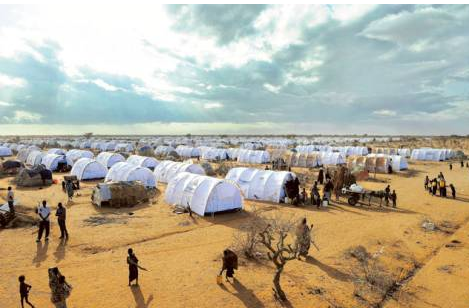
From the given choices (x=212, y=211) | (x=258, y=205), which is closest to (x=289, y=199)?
(x=258, y=205)

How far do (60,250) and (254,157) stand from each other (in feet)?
137

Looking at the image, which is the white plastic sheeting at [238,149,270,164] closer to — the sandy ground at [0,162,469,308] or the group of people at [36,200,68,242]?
the sandy ground at [0,162,469,308]

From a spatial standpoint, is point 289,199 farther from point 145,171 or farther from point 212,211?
point 145,171

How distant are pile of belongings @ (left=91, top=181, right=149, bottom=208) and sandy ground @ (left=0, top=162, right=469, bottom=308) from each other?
963mm

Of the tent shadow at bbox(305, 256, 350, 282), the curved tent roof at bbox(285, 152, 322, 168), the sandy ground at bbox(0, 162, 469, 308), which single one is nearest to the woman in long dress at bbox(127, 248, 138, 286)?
the sandy ground at bbox(0, 162, 469, 308)

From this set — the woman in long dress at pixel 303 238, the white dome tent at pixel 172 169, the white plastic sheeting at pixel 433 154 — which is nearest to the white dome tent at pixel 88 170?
the white dome tent at pixel 172 169

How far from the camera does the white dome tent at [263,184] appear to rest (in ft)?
75.7

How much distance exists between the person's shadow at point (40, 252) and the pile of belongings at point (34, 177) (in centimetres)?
1754

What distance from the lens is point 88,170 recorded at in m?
31.6

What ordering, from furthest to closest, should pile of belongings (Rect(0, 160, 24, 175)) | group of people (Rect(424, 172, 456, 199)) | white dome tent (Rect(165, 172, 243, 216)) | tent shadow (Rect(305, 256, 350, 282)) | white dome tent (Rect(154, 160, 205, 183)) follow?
pile of belongings (Rect(0, 160, 24, 175)), white dome tent (Rect(154, 160, 205, 183)), group of people (Rect(424, 172, 456, 199)), white dome tent (Rect(165, 172, 243, 216)), tent shadow (Rect(305, 256, 350, 282))

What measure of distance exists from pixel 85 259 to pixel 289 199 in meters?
14.5

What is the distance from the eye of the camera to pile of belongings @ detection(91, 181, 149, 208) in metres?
20.8

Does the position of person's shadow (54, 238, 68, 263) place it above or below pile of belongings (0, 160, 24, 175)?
below

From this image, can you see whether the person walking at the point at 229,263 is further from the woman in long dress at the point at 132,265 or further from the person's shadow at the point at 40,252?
the person's shadow at the point at 40,252
